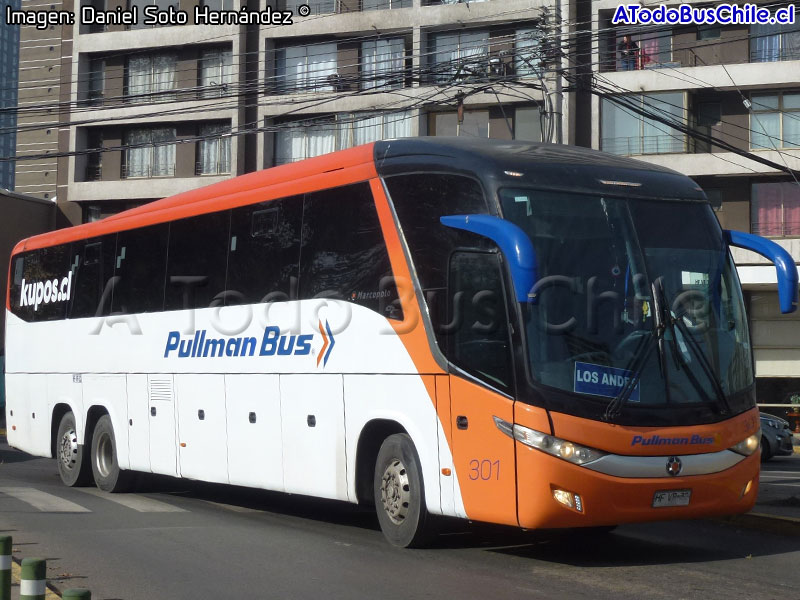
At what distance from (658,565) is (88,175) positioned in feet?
134

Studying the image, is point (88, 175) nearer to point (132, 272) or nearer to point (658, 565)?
point (132, 272)

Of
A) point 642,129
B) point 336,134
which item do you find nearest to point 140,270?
point 642,129

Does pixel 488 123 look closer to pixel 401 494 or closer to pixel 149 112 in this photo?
pixel 149 112

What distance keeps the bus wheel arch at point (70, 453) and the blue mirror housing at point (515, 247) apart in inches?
372

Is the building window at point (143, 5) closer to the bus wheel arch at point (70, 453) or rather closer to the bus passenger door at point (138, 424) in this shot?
the bus wheel arch at point (70, 453)

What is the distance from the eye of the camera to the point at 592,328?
904 cm

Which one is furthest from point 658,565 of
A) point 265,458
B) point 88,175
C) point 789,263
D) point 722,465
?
point 88,175

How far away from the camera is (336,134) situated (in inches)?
1666

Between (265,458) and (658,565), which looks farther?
(265,458)

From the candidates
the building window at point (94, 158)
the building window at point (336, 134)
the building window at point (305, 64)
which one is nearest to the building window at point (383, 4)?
the building window at point (305, 64)

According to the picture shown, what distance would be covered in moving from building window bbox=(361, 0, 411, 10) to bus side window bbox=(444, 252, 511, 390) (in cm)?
3329

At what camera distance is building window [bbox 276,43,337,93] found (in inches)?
1665

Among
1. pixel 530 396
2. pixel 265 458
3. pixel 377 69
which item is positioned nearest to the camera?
pixel 530 396

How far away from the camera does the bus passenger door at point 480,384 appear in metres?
8.98
